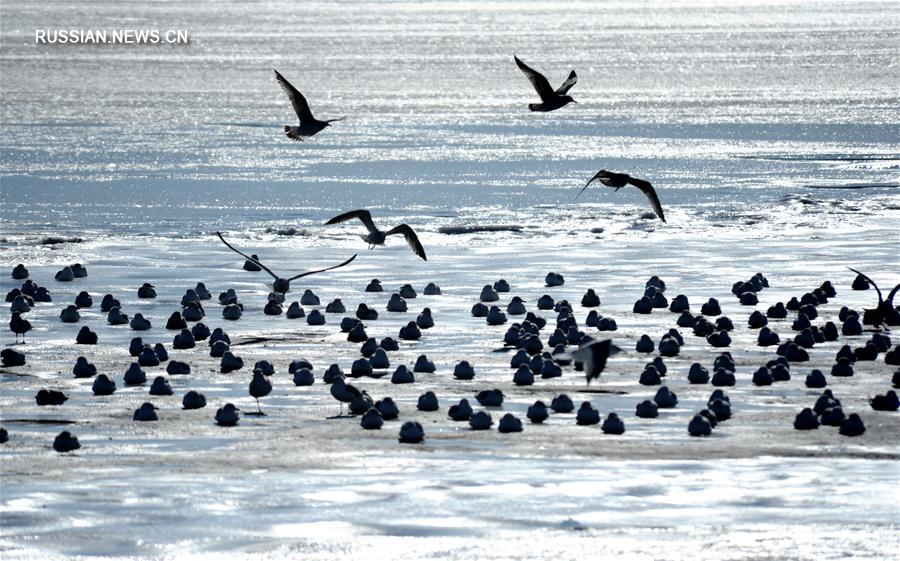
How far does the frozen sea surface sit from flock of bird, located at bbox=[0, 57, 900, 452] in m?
0.16

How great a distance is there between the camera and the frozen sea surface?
38.1ft

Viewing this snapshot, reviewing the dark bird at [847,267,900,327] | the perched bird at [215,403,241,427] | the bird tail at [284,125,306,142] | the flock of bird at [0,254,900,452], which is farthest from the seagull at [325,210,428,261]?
the dark bird at [847,267,900,327]

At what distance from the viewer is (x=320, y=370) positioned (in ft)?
55.1

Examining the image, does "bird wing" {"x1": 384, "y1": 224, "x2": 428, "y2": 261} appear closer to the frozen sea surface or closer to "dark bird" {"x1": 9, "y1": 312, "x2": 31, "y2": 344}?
the frozen sea surface

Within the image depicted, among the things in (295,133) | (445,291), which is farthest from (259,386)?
(445,291)

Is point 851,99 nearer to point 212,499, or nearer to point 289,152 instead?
point 289,152

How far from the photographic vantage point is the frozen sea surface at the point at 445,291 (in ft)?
38.1

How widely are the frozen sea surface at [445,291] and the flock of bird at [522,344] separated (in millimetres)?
163

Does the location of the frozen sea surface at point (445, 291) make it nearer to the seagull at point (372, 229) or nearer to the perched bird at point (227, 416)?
the perched bird at point (227, 416)

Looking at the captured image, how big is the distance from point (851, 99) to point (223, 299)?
35.7 metres

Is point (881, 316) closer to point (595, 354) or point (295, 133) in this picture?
point (595, 354)

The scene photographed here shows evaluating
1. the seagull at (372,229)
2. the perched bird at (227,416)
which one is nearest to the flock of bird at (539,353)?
the perched bird at (227,416)

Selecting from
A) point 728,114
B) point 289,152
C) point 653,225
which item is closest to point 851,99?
point 728,114

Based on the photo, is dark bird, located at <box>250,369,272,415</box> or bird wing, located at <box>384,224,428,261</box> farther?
bird wing, located at <box>384,224,428,261</box>
